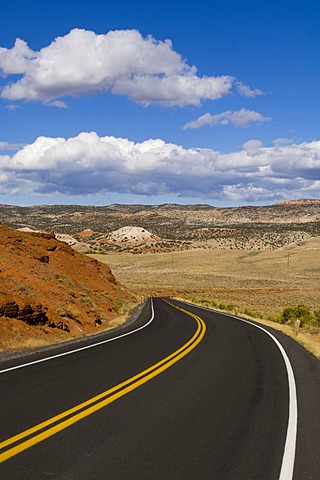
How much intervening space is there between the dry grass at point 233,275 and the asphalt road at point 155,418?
2830 cm

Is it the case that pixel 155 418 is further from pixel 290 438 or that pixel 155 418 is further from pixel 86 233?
pixel 86 233

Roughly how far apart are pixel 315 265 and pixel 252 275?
18.2 metres

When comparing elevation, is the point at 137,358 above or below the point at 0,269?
below

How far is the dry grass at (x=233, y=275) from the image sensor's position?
6075 centimetres

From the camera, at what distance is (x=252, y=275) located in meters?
100

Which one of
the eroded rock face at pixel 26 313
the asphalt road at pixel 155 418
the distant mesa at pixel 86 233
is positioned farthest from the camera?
the distant mesa at pixel 86 233

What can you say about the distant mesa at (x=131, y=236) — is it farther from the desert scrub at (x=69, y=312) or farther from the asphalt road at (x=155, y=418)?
the asphalt road at (x=155, y=418)

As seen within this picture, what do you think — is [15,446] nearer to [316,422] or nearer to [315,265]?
[316,422]

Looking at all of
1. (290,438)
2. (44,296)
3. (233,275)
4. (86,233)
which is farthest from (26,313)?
(86,233)

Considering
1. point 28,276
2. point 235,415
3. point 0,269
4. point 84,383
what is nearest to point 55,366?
point 84,383

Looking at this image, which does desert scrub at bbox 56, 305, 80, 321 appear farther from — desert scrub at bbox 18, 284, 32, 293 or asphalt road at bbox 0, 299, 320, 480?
asphalt road at bbox 0, 299, 320, 480

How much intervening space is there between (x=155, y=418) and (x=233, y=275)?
92828 millimetres

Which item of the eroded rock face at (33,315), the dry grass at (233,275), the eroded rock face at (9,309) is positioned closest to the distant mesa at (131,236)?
the dry grass at (233,275)

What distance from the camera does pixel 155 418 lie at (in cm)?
771
